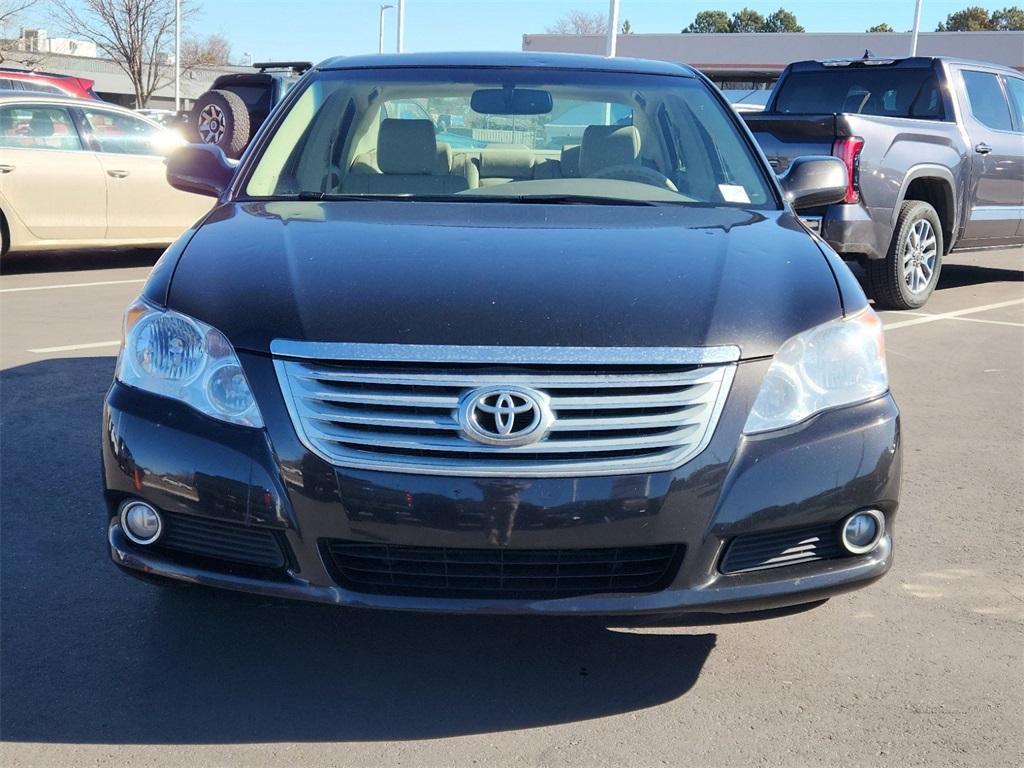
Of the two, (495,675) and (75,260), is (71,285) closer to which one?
(75,260)

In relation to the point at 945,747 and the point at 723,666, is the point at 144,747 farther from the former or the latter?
the point at 945,747

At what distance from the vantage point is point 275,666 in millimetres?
3080

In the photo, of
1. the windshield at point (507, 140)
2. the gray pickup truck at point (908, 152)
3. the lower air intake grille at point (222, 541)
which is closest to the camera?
the lower air intake grille at point (222, 541)

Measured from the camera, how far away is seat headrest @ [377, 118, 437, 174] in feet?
13.6

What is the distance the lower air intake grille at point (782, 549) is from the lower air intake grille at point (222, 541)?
1.02 m

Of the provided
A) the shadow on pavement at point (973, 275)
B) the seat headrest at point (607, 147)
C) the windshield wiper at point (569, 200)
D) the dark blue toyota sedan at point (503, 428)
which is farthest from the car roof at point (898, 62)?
the dark blue toyota sedan at point (503, 428)

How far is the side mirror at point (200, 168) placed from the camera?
434 cm

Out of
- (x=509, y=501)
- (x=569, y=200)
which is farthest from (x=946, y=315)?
(x=509, y=501)

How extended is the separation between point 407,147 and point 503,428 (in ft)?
6.28

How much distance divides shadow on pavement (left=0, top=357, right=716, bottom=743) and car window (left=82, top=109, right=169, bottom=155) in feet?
25.0

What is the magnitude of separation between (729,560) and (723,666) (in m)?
0.55

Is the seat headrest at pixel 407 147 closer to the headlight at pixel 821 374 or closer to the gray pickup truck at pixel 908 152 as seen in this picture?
the headlight at pixel 821 374

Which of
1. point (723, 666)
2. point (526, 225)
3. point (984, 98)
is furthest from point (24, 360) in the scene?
point (984, 98)

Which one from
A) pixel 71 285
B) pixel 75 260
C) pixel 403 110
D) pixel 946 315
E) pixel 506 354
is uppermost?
pixel 403 110
